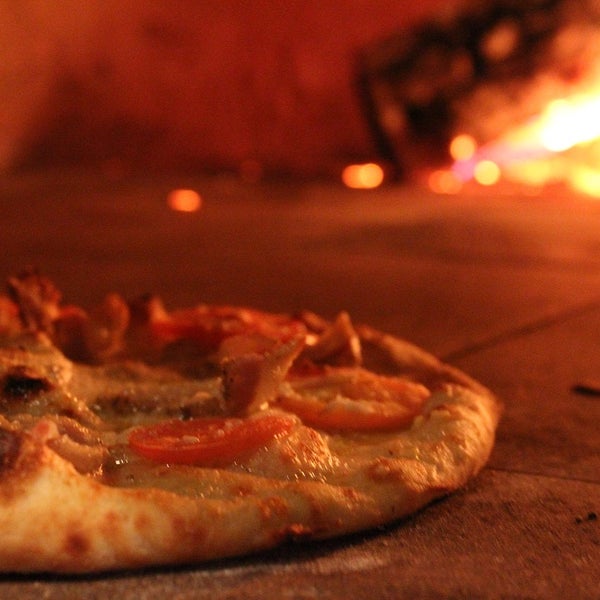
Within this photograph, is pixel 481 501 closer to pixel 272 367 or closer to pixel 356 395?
pixel 356 395

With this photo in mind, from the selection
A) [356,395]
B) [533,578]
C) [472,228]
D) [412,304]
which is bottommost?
[533,578]

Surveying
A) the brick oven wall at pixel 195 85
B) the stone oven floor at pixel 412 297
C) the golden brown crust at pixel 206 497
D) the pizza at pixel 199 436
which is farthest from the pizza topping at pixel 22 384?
the brick oven wall at pixel 195 85

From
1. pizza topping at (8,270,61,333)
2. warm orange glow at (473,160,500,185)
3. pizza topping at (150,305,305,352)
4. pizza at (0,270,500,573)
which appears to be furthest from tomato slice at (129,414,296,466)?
warm orange glow at (473,160,500,185)

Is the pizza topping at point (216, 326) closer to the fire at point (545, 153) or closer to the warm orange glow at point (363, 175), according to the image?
the fire at point (545, 153)

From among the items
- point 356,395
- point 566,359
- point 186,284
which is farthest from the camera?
point 186,284

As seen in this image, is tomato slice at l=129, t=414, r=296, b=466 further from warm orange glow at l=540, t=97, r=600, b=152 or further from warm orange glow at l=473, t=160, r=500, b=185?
warm orange glow at l=473, t=160, r=500, b=185

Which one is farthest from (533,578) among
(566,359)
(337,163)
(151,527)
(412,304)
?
(337,163)

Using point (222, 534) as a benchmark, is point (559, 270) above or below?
above
